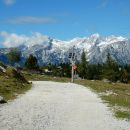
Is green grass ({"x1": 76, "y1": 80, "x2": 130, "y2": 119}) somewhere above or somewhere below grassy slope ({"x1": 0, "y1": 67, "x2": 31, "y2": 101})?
below

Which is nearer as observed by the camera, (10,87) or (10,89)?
(10,89)

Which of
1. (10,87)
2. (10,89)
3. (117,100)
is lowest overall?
(117,100)

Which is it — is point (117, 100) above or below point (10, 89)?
below

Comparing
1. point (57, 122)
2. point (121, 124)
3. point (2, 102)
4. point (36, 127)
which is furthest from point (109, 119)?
point (2, 102)

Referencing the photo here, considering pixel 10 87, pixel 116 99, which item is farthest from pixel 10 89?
pixel 116 99

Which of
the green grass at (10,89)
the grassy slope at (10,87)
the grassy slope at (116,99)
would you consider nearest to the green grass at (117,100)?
the grassy slope at (116,99)

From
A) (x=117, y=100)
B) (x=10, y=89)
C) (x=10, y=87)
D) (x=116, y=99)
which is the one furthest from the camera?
(x=10, y=87)

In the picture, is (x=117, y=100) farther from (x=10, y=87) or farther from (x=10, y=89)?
(x=10, y=87)

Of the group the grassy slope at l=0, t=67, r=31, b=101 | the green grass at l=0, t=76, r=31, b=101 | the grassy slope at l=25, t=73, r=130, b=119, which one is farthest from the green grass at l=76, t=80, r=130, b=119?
the grassy slope at l=0, t=67, r=31, b=101

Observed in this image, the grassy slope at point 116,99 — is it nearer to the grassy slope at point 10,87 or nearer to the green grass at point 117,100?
the green grass at point 117,100

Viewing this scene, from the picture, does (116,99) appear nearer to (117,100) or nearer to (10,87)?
(117,100)

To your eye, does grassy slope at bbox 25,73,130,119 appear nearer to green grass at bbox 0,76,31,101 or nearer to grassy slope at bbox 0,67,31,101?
green grass at bbox 0,76,31,101

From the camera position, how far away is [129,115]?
87.0 ft

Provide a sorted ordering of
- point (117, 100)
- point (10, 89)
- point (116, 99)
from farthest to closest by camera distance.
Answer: point (10, 89) < point (116, 99) < point (117, 100)
